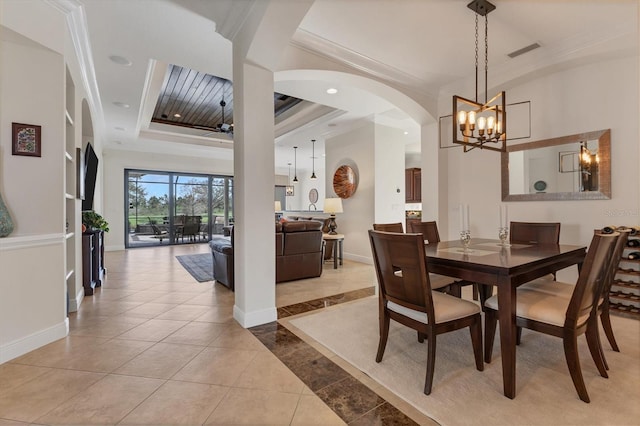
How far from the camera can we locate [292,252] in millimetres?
4449

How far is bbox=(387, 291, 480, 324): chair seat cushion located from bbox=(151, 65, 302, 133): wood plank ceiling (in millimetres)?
3995

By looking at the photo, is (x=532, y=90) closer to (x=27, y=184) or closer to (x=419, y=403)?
(x=419, y=403)

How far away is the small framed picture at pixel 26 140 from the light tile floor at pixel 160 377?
1559mm

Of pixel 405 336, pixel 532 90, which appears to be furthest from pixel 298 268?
pixel 532 90

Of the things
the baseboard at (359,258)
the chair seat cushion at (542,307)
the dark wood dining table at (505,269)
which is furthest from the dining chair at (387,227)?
the baseboard at (359,258)

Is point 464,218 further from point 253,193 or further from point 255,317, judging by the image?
point 255,317

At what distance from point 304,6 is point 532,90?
10.4 ft

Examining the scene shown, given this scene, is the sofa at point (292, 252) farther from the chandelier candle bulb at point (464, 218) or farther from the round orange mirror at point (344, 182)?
the chandelier candle bulb at point (464, 218)

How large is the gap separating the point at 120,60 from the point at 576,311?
4741 mm

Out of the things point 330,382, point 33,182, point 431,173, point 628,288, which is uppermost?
point 431,173

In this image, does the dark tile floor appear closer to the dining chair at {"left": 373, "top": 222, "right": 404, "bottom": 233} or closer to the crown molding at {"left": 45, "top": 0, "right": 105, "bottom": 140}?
the dining chair at {"left": 373, "top": 222, "right": 404, "bottom": 233}

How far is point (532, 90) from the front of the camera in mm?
3787

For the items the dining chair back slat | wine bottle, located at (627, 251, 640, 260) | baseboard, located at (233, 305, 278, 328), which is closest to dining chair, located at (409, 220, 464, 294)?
the dining chair back slat

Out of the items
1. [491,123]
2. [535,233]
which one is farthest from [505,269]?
[535,233]
